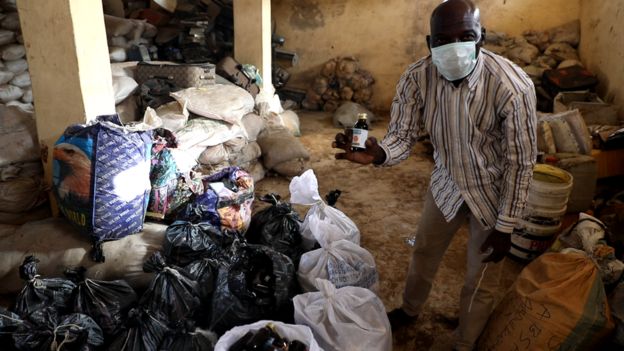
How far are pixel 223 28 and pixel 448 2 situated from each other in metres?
5.75

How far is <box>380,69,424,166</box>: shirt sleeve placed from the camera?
5.41 feet

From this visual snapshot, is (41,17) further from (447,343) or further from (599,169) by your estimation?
(599,169)

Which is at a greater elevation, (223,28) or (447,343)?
(223,28)

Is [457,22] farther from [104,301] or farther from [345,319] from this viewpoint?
[104,301]

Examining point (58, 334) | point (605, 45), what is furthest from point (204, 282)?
point (605, 45)

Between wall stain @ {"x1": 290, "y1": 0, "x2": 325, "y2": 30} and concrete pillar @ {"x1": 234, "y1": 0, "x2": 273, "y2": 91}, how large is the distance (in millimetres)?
2377

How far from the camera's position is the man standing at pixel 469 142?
4.51ft

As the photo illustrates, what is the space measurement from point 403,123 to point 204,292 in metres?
1.16

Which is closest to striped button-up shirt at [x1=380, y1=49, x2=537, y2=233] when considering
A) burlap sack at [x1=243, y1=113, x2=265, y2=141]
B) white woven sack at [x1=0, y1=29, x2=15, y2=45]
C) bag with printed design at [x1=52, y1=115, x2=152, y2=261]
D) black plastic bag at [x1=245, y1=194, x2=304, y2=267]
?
black plastic bag at [x1=245, y1=194, x2=304, y2=267]

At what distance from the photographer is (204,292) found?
1789 millimetres

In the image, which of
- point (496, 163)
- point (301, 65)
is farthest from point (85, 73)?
point (301, 65)

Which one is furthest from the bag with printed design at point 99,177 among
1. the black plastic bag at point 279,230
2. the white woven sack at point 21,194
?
the black plastic bag at point 279,230

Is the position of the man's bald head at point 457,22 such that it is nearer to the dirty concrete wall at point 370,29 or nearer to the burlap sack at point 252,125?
the burlap sack at point 252,125

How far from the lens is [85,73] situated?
2139 mm
